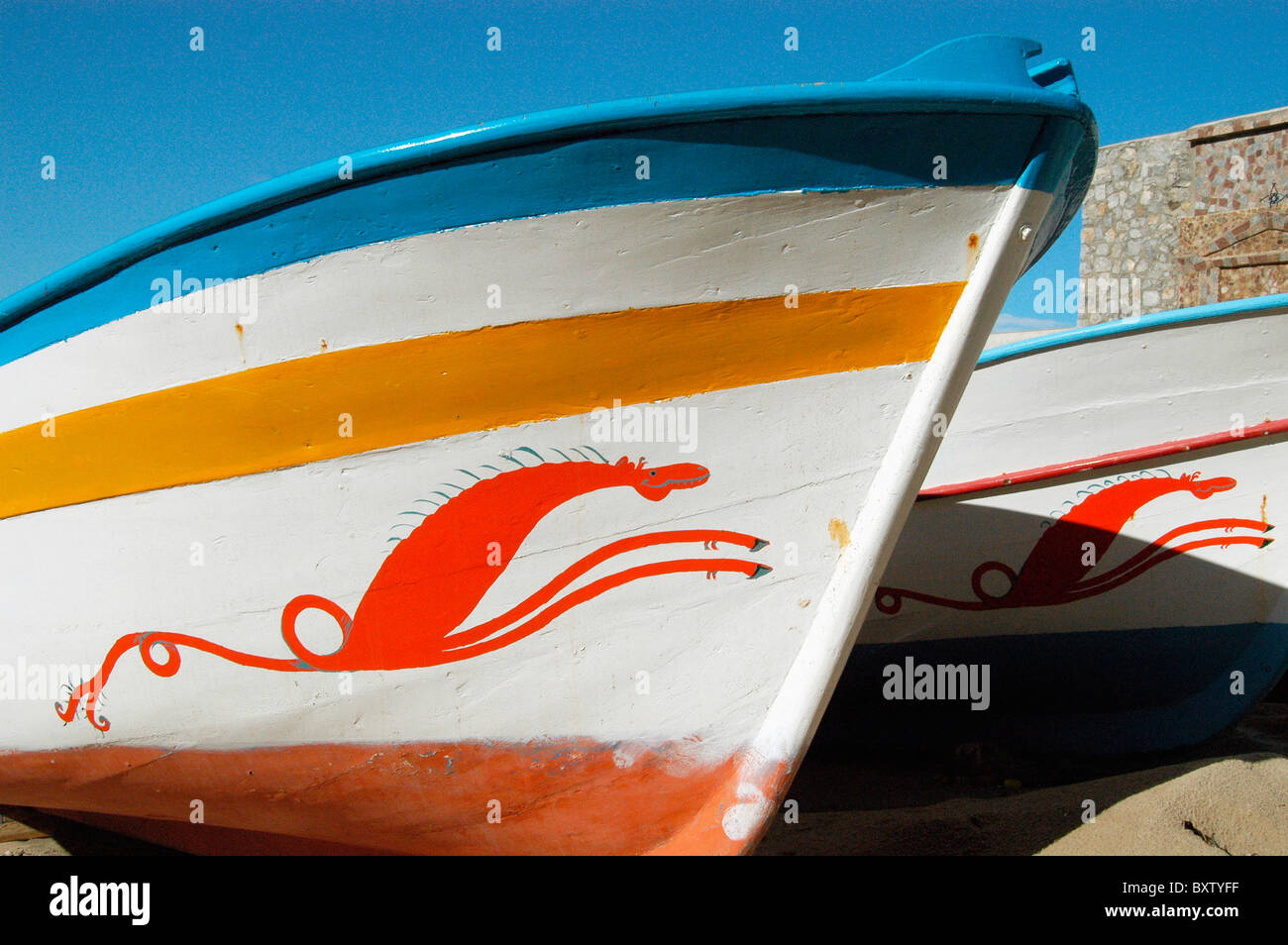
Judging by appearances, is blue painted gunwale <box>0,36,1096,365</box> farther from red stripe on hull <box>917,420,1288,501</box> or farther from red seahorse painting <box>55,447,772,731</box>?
red stripe on hull <box>917,420,1288,501</box>

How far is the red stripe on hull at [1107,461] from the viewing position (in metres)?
3.74

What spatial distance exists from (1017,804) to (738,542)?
177 centimetres

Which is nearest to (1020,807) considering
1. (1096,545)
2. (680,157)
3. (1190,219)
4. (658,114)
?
(1096,545)

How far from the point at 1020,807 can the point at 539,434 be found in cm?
225

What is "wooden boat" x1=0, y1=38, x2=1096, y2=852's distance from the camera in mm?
2031

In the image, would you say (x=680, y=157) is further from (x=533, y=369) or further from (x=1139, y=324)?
(x=1139, y=324)

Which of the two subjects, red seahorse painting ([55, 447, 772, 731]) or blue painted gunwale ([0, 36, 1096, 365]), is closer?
blue painted gunwale ([0, 36, 1096, 365])

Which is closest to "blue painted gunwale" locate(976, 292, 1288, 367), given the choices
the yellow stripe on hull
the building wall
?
the yellow stripe on hull

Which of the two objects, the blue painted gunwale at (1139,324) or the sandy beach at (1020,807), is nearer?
the sandy beach at (1020,807)

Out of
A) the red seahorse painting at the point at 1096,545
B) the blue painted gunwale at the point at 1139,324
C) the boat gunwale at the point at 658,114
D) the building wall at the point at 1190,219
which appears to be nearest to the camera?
the boat gunwale at the point at 658,114

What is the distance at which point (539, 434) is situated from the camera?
2.13m

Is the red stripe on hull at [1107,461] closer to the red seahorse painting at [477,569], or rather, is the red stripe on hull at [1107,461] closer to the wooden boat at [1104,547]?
the wooden boat at [1104,547]

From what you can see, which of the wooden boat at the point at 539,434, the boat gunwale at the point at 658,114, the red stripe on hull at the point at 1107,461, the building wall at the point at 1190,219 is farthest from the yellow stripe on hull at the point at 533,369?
the building wall at the point at 1190,219

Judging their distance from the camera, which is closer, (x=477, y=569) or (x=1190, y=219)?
(x=477, y=569)
